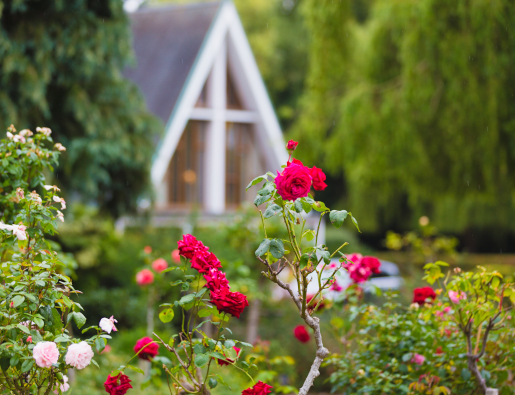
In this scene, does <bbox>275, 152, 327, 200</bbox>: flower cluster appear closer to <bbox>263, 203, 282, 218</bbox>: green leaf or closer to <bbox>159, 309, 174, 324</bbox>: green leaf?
<bbox>263, 203, 282, 218</bbox>: green leaf

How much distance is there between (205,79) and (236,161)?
2315 millimetres

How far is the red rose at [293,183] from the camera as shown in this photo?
184 centimetres

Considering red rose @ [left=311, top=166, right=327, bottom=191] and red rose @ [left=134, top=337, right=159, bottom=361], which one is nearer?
red rose @ [left=311, top=166, right=327, bottom=191]

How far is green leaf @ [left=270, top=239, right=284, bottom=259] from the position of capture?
1.89 meters

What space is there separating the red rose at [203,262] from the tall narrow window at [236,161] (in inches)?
464

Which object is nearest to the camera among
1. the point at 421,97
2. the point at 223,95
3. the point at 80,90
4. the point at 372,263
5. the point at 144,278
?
the point at 372,263

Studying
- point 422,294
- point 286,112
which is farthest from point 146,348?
point 286,112

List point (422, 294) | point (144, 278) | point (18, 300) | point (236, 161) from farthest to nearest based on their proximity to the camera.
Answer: point (236, 161) → point (144, 278) → point (422, 294) → point (18, 300)

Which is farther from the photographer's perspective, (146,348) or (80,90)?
(80,90)

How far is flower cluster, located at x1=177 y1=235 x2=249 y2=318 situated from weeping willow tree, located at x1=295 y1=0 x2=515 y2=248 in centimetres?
552

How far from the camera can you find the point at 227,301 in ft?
6.09

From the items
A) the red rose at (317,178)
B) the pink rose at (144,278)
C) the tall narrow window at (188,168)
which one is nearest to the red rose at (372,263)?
the red rose at (317,178)

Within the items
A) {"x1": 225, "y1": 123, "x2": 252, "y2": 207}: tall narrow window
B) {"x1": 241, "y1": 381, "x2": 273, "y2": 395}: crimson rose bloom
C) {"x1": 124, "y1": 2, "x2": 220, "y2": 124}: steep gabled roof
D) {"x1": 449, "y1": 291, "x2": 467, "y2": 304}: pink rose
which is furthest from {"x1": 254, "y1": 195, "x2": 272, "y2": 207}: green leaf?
{"x1": 225, "y1": 123, "x2": 252, "y2": 207}: tall narrow window

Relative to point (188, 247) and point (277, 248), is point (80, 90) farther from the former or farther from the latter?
point (277, 248)
